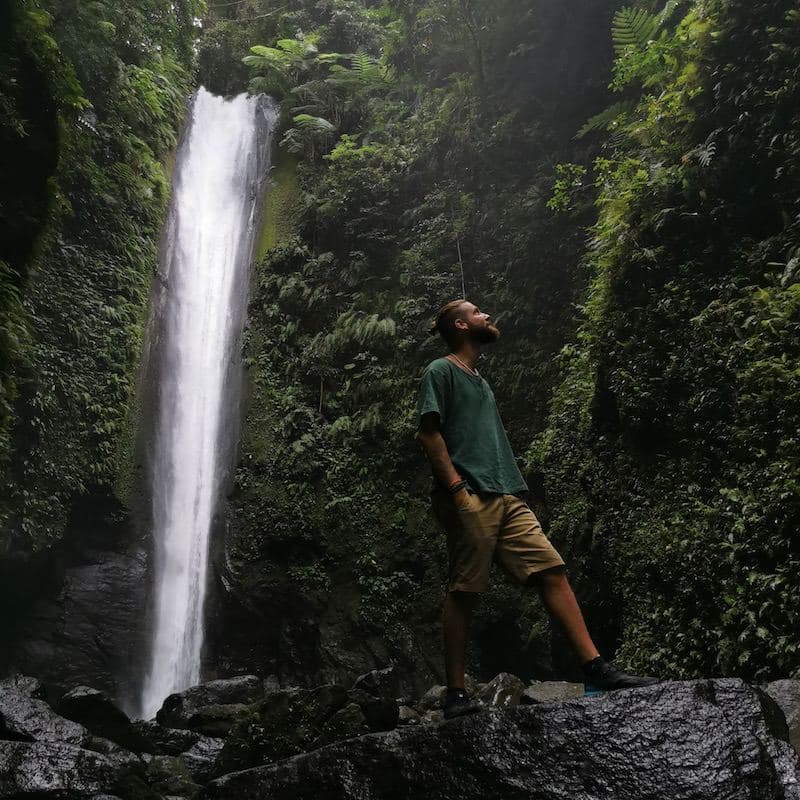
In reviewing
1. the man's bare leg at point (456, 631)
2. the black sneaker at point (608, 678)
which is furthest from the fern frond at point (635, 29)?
the black sneaker at point (608, 678)

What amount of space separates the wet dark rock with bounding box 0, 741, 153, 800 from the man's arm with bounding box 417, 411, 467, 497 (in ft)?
8.50

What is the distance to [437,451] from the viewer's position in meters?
3.46

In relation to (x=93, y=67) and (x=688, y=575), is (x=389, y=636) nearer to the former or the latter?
(x=688, y=575)

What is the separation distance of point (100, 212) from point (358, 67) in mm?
6562

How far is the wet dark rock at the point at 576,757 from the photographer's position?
7.84 ft

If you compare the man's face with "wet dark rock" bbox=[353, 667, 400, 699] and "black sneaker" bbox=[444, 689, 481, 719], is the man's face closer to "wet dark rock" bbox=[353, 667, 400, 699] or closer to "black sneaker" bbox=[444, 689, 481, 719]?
"black sneaker" bbox=[444, 689, 481, 719]

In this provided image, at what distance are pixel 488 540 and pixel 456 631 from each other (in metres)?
0.47

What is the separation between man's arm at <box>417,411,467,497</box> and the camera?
342 cm

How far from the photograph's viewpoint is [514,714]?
276 centimetres

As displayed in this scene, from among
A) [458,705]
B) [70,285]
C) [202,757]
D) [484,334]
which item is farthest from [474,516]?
[70,285]

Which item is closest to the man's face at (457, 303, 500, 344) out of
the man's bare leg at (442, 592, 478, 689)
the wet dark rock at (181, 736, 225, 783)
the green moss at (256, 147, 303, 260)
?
the man's bare leg at (442, 592, 478, 689)

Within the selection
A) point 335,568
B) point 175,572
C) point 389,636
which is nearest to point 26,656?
point 175,572

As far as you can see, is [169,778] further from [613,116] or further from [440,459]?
[613,116]

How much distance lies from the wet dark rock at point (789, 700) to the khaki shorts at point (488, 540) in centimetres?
128
